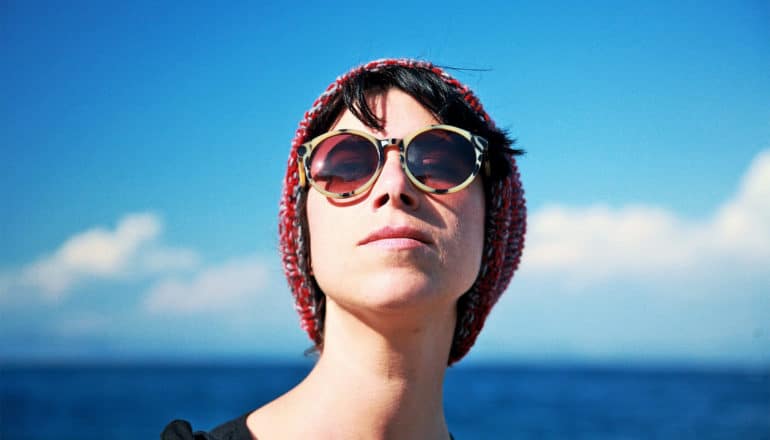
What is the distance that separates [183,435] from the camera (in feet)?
8.16

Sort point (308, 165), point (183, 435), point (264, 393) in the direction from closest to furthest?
point (183, 435)
point (308, 165)
point (264, 393)

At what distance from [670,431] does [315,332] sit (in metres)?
36.9

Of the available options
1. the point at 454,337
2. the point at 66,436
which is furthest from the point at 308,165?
the point at 66,436

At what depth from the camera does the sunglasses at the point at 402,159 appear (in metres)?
2.58

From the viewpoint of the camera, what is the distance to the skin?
244 centimetres

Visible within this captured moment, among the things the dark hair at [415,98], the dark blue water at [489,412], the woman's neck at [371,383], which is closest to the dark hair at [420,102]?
the dark hair at [415,98]

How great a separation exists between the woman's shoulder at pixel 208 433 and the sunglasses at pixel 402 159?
0.94m

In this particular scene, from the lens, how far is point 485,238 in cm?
305

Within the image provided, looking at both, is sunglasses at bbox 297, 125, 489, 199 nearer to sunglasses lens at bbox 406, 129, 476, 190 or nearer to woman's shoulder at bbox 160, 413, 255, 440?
sunglasses lens at bbox 406, 129, 476, 190

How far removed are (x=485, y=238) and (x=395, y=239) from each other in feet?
2.41

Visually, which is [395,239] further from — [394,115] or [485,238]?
[485,238]

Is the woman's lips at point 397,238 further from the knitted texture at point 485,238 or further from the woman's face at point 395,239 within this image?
the knitted texture at point 485,238

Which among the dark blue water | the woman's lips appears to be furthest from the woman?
the dark blue water

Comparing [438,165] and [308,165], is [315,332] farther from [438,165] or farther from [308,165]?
[438,165]
